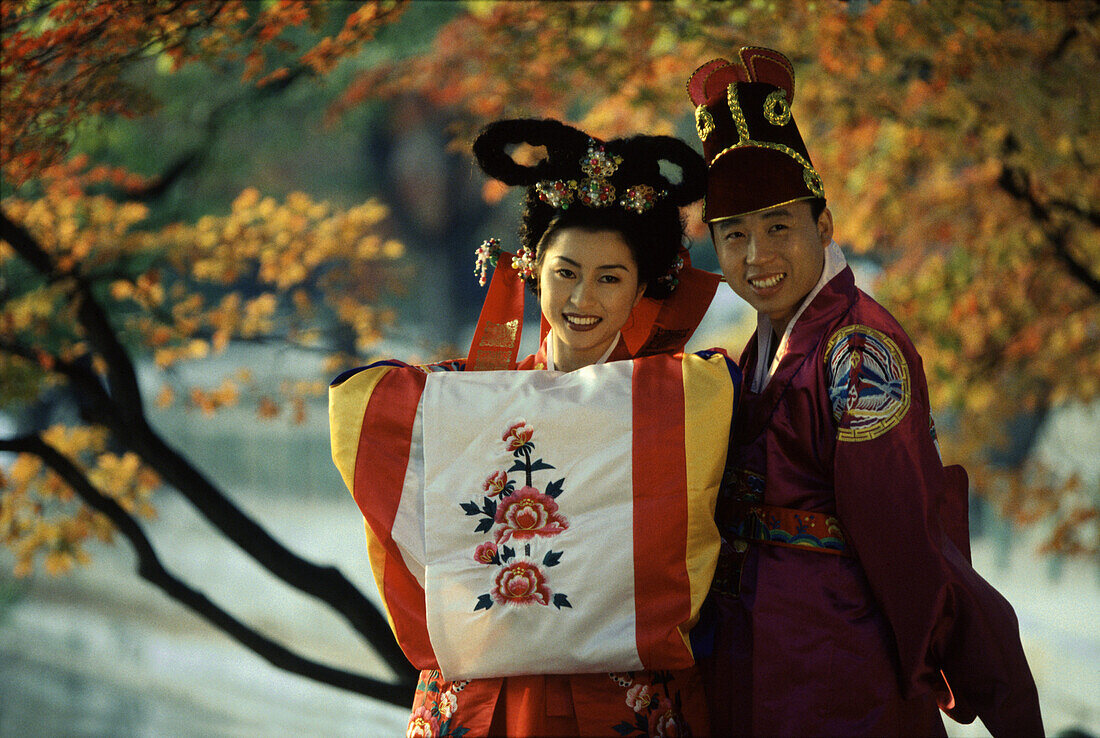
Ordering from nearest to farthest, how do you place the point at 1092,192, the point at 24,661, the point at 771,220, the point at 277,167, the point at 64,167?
the point at 771,220 < the point at 64,167 < the point at 1092,192 < the point at 24,661 < the point at 277,167

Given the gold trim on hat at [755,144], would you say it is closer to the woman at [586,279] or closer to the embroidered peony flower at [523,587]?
the woman at [586,279]

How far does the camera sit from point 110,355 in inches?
106

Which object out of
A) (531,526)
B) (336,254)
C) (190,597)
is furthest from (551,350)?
(336,254)

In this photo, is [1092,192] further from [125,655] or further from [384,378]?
[125,655]

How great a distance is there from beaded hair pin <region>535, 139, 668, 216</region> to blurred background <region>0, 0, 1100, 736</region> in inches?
10.0

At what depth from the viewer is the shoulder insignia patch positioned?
158 centimetres

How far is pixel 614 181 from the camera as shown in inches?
70.6

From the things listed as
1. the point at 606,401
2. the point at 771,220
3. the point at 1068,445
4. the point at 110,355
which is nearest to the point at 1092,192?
the point at 771,220

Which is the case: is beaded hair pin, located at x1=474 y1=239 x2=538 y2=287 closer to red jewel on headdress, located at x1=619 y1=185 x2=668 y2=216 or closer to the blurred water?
red jewel on headdress, located at x1=619 y1=185 x2=668 y2=216

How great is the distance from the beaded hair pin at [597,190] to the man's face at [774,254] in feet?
0.52

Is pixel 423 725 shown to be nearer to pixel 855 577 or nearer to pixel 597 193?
pixel 855 577

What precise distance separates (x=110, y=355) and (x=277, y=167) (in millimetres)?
7088

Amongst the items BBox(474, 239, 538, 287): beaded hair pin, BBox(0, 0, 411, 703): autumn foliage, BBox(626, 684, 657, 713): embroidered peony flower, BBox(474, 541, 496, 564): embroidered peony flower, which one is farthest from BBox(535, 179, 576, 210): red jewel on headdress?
BBox(0, 0, 411, 703): autumn foliage

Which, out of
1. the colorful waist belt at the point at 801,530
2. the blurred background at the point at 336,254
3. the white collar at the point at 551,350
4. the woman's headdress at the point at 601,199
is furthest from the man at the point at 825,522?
the blurred background at the point at 336,254
